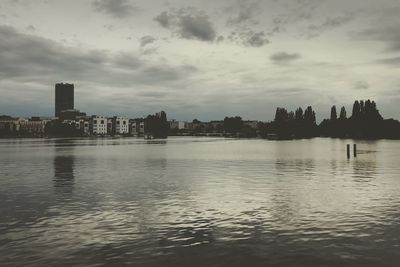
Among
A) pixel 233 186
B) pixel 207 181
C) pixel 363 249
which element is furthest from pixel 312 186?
pixel 363 249

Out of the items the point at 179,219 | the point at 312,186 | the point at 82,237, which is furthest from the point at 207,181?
the point at 82,237

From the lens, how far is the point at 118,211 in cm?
2562

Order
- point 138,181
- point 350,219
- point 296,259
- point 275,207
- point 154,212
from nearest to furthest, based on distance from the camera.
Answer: point 296,259
point 350,219
point 154,212
point 275,207
point 138,181

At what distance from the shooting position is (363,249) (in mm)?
17625

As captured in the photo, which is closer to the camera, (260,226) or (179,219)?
(260,226)

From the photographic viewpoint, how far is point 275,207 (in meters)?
27.0

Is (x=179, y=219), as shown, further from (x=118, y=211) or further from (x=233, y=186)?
(x=233, y=186)

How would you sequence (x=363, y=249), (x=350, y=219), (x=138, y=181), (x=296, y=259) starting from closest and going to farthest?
(x=296, y=259) → (x=363, y=249) → (x=350, y=219) → (x=138, y=181)

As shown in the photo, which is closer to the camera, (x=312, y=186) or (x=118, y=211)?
(x=118, y=211)

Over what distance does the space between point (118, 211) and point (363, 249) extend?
1349cm

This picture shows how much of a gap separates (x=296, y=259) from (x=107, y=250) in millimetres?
7091

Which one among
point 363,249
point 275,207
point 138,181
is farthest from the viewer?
point 138,181

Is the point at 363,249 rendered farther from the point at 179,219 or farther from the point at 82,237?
the point at 82,237

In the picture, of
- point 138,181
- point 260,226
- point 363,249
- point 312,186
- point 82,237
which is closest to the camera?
point 363,249
